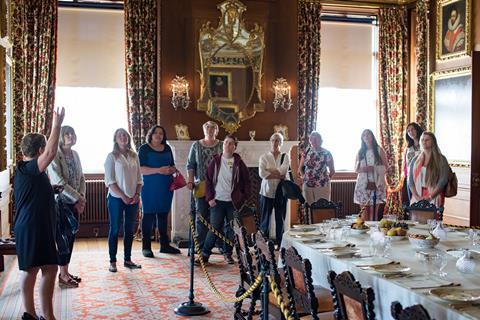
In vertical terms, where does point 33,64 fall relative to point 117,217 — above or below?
above

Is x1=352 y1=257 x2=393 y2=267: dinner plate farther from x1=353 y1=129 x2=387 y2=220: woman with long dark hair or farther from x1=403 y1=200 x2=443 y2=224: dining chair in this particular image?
x1=353 y1=129 x2=387 y2=220: woman with long dark hair

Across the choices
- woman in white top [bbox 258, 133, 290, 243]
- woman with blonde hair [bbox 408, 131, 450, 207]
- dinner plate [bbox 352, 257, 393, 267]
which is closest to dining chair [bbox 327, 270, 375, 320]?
dinner plate [bbox 352, 257, 393, 267]

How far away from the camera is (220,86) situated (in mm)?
9586

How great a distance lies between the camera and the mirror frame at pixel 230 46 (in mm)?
9453

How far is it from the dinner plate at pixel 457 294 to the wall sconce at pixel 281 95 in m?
6.68

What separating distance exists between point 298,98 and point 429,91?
2.30 meters

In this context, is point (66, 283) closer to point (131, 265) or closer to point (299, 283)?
point (131, 265)

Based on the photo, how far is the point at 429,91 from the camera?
10523 mm

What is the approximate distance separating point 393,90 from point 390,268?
7.66 m

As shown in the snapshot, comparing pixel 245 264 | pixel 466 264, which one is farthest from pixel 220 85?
pixel 466 264

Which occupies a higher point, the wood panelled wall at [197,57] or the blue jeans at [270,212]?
the wood panelled wall at [197,57]

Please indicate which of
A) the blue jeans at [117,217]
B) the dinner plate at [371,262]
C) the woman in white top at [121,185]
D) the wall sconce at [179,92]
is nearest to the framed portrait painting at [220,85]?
the wall sconce at [179,92]

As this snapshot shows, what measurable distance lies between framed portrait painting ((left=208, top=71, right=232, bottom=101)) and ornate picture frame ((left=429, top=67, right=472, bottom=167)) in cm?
357

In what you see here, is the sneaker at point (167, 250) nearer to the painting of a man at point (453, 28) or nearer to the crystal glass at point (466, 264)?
the crystal glass at point (466, 264)
